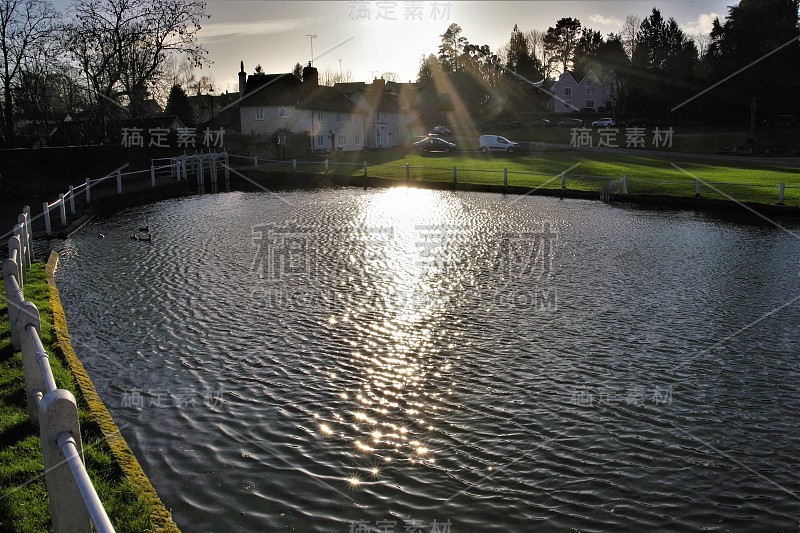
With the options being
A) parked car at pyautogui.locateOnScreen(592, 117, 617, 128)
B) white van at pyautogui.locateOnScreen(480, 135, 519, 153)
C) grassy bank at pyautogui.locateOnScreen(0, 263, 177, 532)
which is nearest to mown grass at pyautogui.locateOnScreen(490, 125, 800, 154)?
parked car at pyautogui.locateOnScreen(592, 117, 617, 128)

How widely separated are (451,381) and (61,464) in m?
6.50

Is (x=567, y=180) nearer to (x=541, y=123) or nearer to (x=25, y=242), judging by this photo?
(x=25, y=242)

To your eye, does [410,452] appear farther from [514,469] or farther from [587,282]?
[587,282]

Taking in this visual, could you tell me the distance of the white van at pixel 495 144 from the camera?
64.3 m

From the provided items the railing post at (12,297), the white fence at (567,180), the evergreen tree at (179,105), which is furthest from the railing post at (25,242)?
the evergreen tree at (179,105)

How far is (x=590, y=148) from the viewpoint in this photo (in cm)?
6562

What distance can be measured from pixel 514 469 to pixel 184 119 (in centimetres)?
7787

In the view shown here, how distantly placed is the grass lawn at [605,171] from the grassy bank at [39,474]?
29.6 meters

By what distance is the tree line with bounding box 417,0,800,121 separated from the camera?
74.2 m

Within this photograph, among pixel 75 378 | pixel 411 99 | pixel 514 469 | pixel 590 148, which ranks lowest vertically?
pixel 514 469

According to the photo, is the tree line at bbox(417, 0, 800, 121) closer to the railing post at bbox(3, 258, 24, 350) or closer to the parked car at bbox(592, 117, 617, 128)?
the parked car at bbox(592, 117, 617, 128)

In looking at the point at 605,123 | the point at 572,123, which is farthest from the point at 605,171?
the point at 572,123

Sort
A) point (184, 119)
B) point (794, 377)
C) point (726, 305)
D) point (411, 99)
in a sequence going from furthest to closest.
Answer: point (411, 99) < point (184, 119) < point (726, 305) < point (794, 377)

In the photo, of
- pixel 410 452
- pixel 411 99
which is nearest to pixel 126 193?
pixel 410 452
